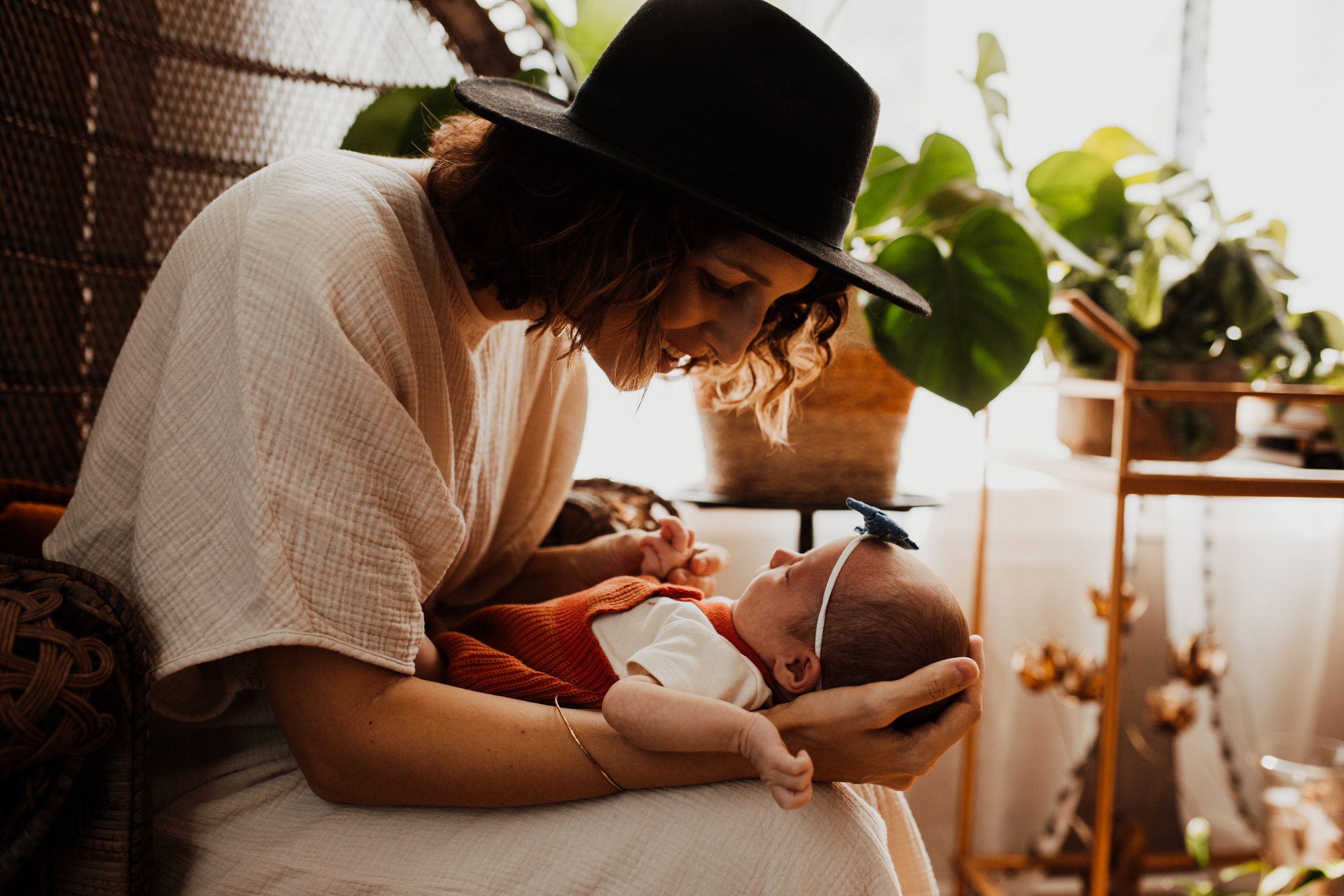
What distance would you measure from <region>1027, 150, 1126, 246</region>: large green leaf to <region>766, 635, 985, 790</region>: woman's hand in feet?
3.63

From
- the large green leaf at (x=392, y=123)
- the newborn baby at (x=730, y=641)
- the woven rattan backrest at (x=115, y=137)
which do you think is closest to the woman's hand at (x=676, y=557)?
the newborn baby at (x=730, y=641)

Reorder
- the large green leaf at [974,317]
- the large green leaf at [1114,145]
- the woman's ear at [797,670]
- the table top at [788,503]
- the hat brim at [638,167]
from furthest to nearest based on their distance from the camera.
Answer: the large green leaf at [1114,145] < the table top at [788,503] < the large green leaf at [974,317] < the woman's ear at [797,670] < the hat brim at [638,167]

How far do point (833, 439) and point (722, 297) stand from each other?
0.61 m

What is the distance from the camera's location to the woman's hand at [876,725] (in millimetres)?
695

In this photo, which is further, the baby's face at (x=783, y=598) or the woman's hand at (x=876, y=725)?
the baby's face at (x=783, y=598)

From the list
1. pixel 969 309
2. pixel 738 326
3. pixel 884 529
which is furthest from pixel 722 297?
pixel 969 309

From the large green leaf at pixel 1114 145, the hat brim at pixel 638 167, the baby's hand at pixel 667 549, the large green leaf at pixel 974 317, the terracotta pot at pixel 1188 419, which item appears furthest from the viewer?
the large green leaf at pixel 1114 145

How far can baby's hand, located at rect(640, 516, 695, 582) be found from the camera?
103 centimetres

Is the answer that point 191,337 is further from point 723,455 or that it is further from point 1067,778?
point 1067,778

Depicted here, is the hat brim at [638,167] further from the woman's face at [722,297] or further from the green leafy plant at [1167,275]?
the green leafy plant at [1167,275]

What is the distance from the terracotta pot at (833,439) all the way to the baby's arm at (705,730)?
0.73 metres

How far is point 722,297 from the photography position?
82cm

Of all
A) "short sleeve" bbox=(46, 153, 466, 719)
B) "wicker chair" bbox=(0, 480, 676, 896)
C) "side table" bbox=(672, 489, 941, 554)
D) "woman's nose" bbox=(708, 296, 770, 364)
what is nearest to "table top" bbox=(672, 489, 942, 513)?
"side table" bbox=(672, 489, 941, 554)

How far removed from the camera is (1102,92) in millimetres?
1964
